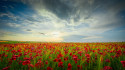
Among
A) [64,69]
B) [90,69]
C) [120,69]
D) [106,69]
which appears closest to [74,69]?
[64,69]

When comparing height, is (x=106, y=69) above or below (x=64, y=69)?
above

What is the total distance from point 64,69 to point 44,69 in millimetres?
661

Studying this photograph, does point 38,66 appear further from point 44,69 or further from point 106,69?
point 106,69

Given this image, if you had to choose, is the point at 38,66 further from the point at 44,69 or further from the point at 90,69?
the point at 90,69

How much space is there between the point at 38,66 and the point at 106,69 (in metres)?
1.93

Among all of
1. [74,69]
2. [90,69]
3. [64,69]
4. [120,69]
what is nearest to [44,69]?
[64,69]

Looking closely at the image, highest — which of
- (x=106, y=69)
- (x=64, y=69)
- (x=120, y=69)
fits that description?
(x=106, y=69)

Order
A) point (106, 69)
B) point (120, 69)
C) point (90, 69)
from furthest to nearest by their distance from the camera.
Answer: point (90, 69)
point (120, 69)
point (106, 69)

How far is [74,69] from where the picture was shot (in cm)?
193

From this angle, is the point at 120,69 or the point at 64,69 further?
the point at 64,69

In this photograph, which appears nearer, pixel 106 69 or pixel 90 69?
pixel 106 69

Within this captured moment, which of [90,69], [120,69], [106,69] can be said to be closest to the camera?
[106,69]

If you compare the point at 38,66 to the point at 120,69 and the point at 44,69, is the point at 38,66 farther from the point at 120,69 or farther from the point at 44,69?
the point at 120,69

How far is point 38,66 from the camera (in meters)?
1.90
